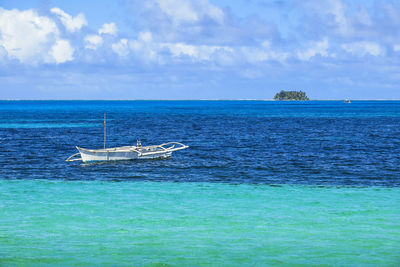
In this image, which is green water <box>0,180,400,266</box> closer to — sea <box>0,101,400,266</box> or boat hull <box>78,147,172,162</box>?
sea <box>0,101,400,266</box>

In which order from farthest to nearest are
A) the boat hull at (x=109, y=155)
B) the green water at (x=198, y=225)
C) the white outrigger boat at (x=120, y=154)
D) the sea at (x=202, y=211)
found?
the white outrigger boat at (x=120, y=154) → the boat hull at (x=109, y=155) → the sea at (x=202, y=211) → the green water at (x=198, y=225)

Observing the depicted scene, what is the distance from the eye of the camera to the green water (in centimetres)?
1881

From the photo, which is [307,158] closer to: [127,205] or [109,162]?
[109,162]

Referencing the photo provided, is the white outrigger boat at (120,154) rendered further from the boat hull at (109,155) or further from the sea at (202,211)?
the sea at (202,211)

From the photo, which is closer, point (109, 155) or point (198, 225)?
point (198, 225)

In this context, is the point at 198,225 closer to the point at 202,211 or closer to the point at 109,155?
the point at 202,211

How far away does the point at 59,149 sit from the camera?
197 ft

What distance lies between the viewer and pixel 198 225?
23531 millimetres

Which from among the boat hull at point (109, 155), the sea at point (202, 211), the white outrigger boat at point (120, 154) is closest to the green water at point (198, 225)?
the sea at point (202, 211)

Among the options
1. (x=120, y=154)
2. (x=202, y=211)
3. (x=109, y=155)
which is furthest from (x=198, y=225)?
(x=120, y=154)

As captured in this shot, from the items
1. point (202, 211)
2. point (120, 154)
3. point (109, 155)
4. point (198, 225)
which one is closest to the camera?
point (198, 225)

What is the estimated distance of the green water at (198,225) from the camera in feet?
61.7

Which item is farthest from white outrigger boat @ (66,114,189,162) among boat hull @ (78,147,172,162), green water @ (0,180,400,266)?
green water @ (0,180,400,266)

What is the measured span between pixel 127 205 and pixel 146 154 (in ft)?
73.3
